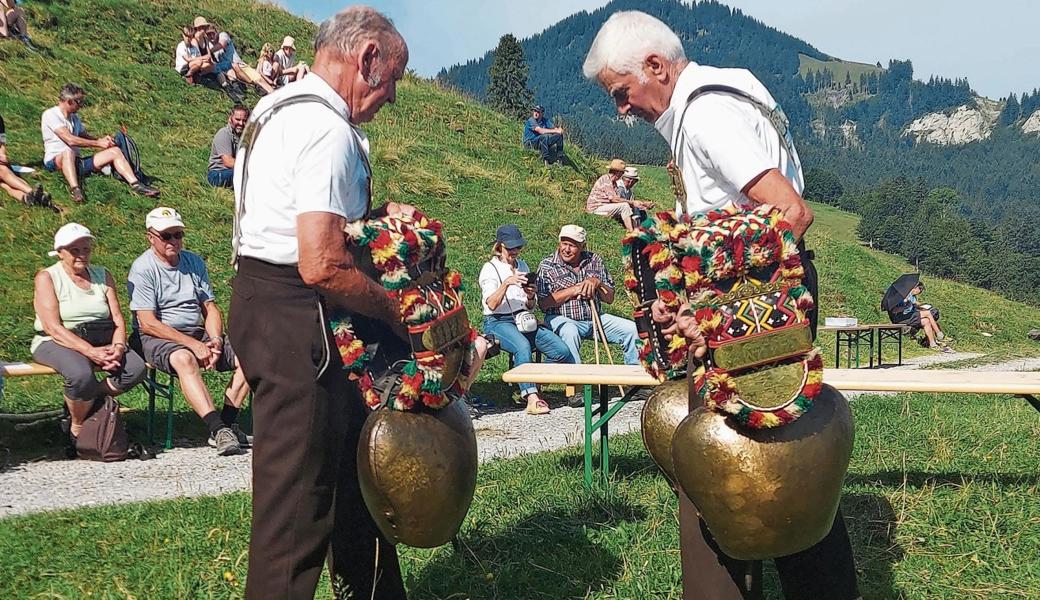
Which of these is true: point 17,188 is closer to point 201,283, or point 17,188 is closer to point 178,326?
point 201,283

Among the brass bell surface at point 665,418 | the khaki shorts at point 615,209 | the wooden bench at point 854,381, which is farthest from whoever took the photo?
the khaki shorts at point 615,209

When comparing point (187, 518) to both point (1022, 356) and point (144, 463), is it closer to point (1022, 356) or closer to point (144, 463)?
point (144, 463)

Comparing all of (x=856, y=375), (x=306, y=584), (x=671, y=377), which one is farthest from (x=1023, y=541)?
(x=306, y=584)

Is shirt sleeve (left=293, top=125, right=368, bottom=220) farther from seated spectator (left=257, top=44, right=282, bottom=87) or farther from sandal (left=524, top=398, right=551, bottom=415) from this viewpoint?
seated spectator (left=257, top=44, right=282, bottom=87)

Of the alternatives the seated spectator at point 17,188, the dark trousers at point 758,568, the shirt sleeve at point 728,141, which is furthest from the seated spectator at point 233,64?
the dark trousers at point 758,568

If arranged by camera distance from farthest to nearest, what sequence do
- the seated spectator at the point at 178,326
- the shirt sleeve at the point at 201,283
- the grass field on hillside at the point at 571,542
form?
the shirt sleeve at the point at 201,283
the seated spectator at the point at 178,326
the grass field on hillside at the point at 571,542

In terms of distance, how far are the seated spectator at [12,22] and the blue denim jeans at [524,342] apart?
11.7 m

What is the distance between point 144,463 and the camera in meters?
6.56

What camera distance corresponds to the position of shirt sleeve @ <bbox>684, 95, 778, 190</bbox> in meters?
2.57

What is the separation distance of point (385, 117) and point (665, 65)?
17.7 metres

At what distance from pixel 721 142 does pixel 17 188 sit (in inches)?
453

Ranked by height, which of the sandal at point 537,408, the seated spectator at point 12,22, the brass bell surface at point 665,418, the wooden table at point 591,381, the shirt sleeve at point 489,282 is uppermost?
the seated spectator at point 12,22

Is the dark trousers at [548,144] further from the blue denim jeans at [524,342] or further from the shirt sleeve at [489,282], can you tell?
the blue denim jeans at [524,342]

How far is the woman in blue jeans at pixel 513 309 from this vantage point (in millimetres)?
9047
